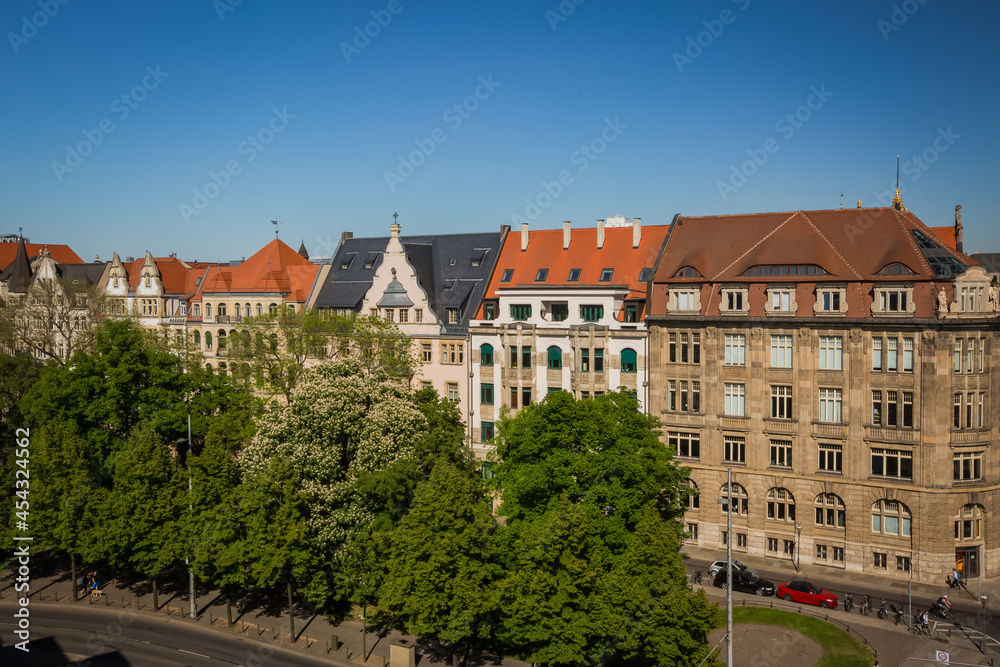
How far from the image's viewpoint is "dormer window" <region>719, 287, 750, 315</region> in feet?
218

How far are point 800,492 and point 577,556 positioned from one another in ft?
89.0

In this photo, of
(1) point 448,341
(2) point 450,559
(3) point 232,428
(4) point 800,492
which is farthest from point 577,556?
(1) point 448,341

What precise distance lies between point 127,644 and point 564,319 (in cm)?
4080

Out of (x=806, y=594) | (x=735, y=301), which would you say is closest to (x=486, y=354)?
(x=735, y=301)

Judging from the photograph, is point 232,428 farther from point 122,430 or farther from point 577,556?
point 577,556

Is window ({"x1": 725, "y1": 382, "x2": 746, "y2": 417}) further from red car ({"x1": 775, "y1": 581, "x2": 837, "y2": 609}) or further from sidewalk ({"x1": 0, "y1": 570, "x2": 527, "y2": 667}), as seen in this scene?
sidewalk ({"x1": 0, "y1": 570, "x2": 527, "y2": 667})

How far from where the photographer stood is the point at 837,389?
209 ft

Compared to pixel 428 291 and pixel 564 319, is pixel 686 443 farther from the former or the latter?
pixel 428 291

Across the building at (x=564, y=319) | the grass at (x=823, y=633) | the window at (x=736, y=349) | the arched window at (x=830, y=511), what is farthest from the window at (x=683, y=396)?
the grass at (x=823, y=633)

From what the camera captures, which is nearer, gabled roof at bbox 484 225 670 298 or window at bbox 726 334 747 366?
window at bbox 726 334 747 366

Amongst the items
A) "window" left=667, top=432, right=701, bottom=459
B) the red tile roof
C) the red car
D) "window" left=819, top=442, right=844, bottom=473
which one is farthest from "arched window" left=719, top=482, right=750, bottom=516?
the red tile roof

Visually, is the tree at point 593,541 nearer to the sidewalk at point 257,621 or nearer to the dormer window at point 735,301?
the sidewalk at point 257,621

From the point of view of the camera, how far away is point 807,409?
6462 cm

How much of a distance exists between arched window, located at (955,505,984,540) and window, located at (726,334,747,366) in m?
18.3
